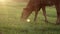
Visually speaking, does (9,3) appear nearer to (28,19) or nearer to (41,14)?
(28,19)

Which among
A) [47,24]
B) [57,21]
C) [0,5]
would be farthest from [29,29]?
[0,5]

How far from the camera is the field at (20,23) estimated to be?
4.77 feet

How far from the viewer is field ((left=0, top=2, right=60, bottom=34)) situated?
1.45 metres

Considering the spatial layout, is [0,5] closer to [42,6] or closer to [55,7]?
[42,6]

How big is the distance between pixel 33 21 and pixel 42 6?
0.20 m

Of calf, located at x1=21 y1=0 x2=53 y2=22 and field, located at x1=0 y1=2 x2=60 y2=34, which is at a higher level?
calf, located at x1=21 y1=0 x2=53 y2=22

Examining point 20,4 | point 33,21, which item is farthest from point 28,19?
point 20,4

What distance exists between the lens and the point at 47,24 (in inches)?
57.6

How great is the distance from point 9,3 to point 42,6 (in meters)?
0.38

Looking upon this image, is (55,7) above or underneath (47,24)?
above

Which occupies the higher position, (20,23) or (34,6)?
(34,6)

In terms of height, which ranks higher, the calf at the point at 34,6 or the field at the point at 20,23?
the calf at the point at 34,6

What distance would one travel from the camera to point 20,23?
1488 millimetres

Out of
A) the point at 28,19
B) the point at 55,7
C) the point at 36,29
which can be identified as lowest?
the point at 36,29
